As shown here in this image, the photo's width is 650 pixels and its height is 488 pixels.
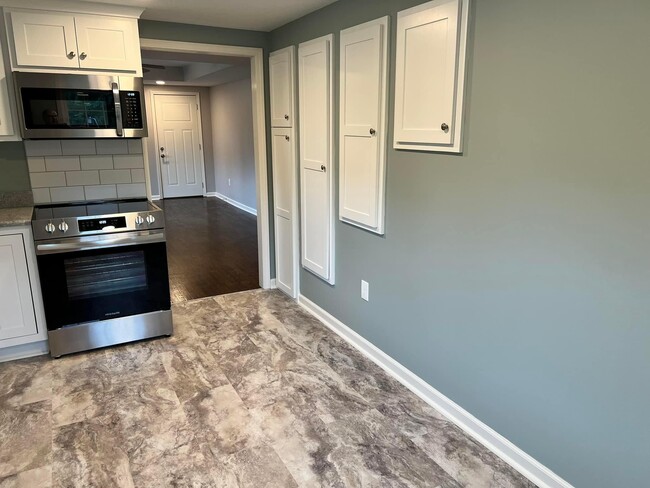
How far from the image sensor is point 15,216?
9.46ft

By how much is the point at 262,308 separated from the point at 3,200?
202 cm

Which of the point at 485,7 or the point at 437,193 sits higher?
the point at 485,7

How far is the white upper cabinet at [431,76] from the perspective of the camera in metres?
2.09

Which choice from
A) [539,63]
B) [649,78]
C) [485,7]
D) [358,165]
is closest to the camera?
[649,78]

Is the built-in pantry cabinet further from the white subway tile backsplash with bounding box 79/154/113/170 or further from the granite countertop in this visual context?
the granite countertop

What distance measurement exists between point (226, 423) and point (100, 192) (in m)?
2.14

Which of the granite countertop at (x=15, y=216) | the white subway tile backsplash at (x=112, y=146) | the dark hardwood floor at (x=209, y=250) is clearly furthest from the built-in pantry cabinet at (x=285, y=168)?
the granite countertop at (x=15, y=216)

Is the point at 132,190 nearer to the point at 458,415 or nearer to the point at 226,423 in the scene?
the point at 226,423

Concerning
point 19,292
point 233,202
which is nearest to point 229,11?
point 19,292

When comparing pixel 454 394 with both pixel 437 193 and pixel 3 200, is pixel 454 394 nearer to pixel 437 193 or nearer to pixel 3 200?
pixel 437 193

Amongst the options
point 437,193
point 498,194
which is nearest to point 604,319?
point 498,194

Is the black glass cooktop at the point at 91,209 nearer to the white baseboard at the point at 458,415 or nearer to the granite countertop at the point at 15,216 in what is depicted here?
the granite countertop at the point at 15,216

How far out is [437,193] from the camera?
7.69 feet

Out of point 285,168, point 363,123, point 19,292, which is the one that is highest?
point 363,123
